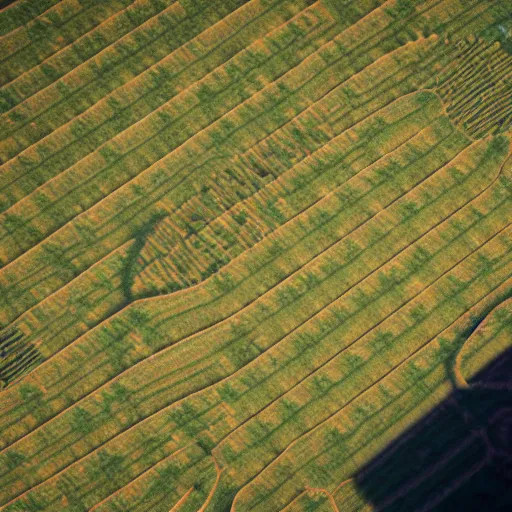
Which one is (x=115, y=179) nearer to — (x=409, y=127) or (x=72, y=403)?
(x=72, y=403)

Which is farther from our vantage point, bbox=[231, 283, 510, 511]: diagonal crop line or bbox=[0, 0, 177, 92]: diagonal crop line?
bbox=[0, 0, 177, 92]: diagonal crop line

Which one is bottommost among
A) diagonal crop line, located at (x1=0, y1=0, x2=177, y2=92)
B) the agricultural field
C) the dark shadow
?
the dark shadow

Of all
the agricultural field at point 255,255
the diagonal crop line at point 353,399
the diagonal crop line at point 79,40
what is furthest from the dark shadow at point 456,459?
the diagonal crop line at point 79,40

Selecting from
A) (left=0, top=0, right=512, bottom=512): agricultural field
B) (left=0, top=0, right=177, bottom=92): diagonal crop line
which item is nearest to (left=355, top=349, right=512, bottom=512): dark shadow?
(left=0, top=0, right=512, bottom=512): agricultural field

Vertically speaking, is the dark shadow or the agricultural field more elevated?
the agricultural field

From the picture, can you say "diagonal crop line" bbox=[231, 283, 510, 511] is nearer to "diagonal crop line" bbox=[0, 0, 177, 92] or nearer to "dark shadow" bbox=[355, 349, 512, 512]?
"dark shadow" bbox=[355, 349, 512, 512]

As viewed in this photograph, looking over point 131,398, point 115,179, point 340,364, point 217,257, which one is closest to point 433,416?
point 340,364
